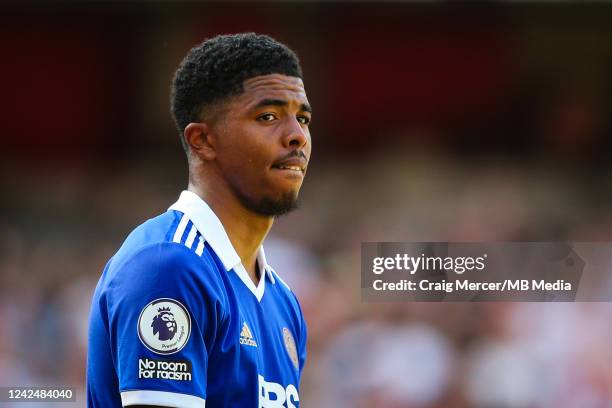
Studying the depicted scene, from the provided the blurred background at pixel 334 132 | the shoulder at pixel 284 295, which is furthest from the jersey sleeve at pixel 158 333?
the blurred background at pixel 334 132

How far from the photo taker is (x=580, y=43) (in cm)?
1017

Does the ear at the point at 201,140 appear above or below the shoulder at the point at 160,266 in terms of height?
above

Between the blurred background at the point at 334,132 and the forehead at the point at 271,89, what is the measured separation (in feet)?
12.4

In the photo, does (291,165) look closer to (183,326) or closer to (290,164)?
(290,164)

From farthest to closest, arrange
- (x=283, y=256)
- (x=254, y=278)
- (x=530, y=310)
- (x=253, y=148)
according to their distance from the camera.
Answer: (x=283, y=256)
(x=530, y=310)
(x=254, y=278)
(x=253, y=148)

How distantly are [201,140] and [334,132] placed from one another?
7050 millimetres

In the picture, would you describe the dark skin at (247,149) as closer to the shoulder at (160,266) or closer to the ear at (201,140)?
the ear at (201,140)

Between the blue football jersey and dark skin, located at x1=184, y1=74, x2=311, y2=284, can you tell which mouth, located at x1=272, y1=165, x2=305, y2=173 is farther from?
the blue football jersey

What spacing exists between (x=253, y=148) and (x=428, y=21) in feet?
24.7

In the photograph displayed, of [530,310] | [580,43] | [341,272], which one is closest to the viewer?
[530,310]

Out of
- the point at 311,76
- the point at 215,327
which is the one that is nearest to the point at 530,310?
the point at 215,327

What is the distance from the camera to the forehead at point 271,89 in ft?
9.41

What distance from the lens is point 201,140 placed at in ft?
9.57

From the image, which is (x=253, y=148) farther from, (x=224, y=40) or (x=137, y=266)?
(x=137, y=266)
